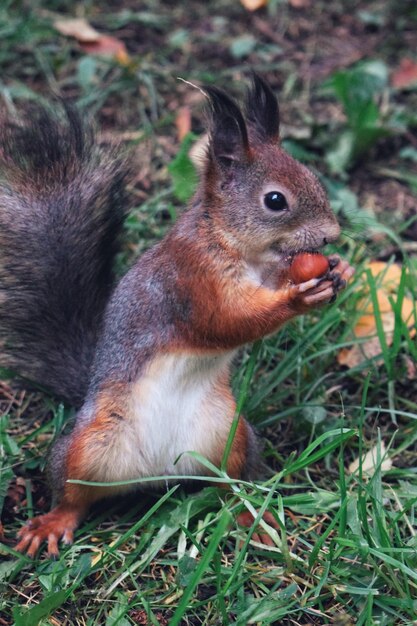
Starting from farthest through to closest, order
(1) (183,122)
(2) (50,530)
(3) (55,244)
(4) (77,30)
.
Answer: (4) (77,30) < (1) (183,122) < (3) (55,244) < (2) (50,530)

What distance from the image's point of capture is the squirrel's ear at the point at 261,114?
2.06m

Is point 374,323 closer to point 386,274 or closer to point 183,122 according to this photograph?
point 386,274

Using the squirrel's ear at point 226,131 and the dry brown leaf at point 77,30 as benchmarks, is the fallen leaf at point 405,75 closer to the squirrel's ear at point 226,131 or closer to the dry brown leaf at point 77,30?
the dry brown leaf at point 77,30

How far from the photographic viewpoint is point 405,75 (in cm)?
367

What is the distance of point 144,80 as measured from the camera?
3.51 metres

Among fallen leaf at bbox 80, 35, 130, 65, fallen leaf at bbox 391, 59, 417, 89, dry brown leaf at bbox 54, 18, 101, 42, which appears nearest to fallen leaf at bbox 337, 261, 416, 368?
fallen leaf at bbox 391, 59, 417, 89

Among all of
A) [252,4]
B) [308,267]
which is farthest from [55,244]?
[252,4]

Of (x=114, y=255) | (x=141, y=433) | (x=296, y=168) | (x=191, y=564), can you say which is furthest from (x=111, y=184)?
(x=191, y=564)

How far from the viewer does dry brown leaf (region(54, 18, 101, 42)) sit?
3639 mm

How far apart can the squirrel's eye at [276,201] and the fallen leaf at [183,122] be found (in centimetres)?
146

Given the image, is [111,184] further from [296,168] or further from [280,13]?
[280,13]

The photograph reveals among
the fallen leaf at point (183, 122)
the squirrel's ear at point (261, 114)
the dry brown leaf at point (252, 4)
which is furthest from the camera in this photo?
the dry brown leaf at point (252, 4)

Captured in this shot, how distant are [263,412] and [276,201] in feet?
2.10

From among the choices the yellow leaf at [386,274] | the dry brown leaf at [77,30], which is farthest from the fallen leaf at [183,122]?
the yellow leaf at [386,274]
